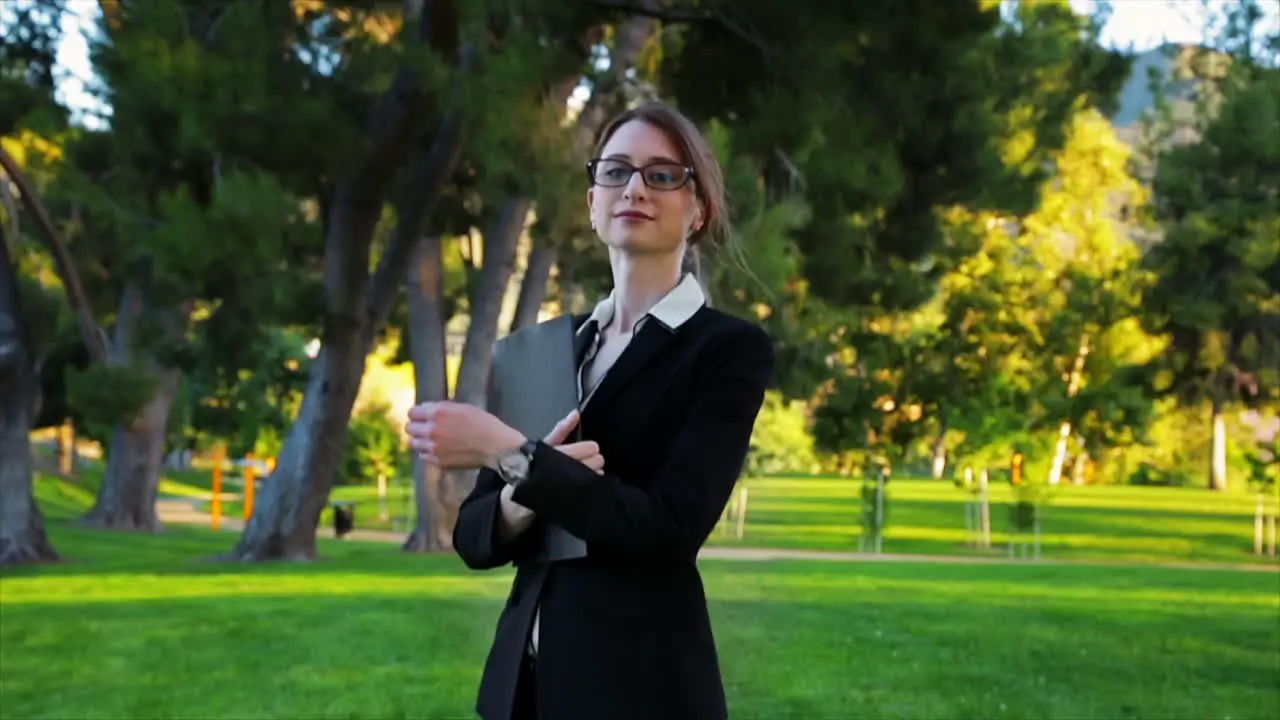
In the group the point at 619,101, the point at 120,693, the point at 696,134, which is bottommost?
the point at 120,693

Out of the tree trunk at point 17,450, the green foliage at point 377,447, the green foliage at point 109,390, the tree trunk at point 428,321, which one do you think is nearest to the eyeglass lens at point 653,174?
the green foliage at point 109,390

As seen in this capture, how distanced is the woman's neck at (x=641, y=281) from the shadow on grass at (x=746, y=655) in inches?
189

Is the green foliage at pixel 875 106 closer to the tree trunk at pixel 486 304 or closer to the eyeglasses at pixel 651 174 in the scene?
the tree trunk at pixel 486 304

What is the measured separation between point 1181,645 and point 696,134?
8.59 meters

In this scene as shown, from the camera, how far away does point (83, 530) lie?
24.1 m

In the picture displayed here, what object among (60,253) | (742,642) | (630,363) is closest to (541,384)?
(630,363)

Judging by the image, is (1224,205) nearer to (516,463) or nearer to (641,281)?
(641,281)

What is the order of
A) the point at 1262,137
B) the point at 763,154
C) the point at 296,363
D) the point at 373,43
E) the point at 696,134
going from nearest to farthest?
the point at 696,134 < the point at 763,154 < the point at 373,43 < the point at 1262,137 < the point at 296,363

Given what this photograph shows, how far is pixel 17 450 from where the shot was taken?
656 inches

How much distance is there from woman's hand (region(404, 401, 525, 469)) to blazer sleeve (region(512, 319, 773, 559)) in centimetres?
5

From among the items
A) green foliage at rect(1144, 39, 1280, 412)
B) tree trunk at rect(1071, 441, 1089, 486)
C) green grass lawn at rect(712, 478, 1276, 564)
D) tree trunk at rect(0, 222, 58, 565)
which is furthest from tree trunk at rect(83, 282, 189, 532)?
tree trunk at rect(1071, 441, 1089, 486)

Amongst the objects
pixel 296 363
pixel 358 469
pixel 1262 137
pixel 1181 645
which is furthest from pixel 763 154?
pixel 296 363

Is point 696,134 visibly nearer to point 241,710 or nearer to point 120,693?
point 241,710

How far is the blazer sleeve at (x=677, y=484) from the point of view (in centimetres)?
198
